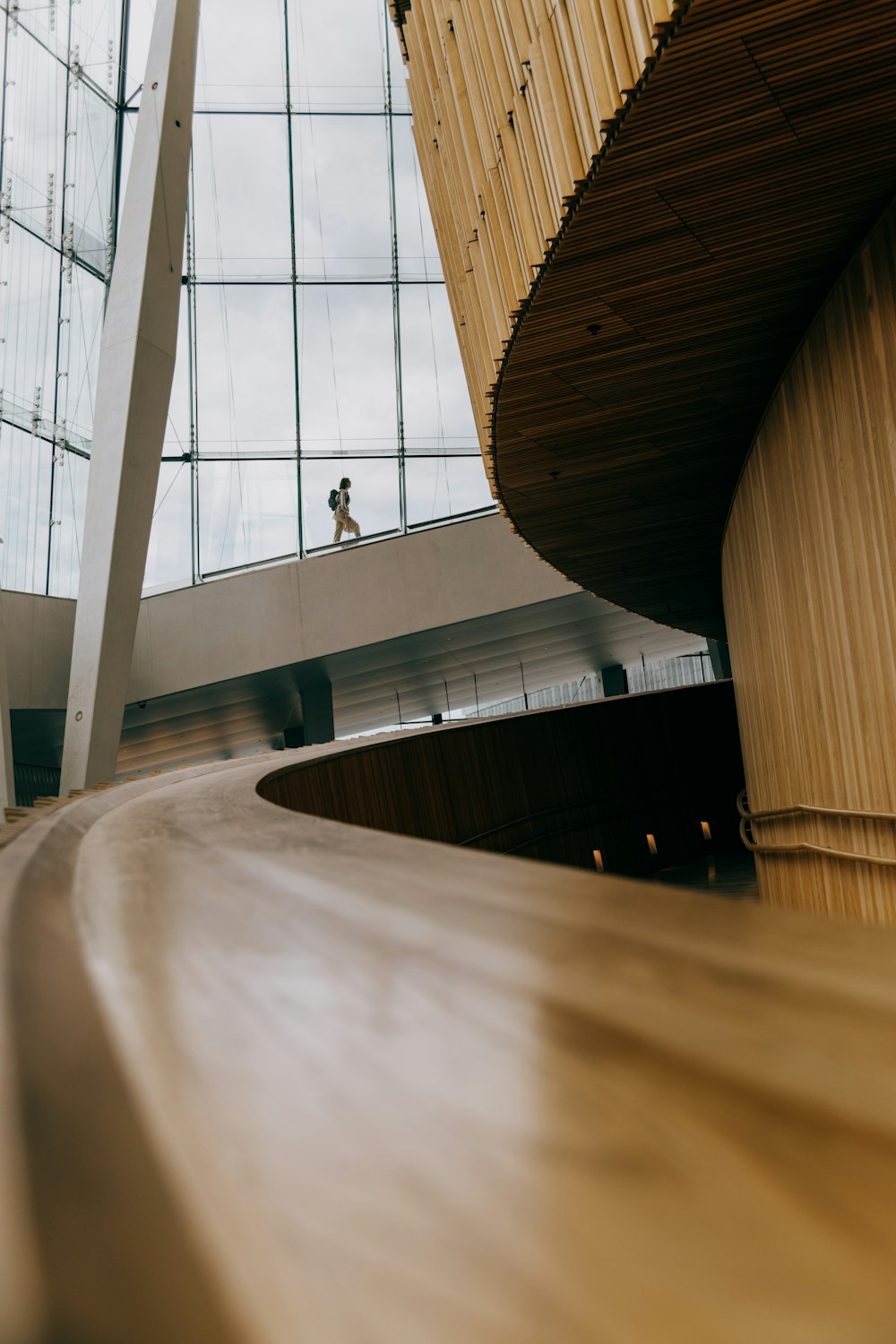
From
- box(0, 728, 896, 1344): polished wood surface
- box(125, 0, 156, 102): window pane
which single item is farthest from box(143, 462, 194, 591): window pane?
box(0, 728, 896, 1344): polished wood surface

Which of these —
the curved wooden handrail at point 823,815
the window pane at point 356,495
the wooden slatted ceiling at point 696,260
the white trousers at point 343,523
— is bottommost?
the curved wooden handrail at point 823,815

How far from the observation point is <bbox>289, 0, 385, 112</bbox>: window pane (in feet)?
78.9

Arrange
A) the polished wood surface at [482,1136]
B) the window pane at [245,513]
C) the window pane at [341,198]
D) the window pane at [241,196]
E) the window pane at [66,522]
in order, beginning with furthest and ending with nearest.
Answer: the window pane at [341,198] < the window pane at [241,196] < the window pane at [245,513] < the window pane at [66,522] < the polished wood surface at [482,1136]

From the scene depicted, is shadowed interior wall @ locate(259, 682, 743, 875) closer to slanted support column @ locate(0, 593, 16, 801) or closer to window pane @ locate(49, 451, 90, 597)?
slanted support column @ locate(0, 593, 16, 801)

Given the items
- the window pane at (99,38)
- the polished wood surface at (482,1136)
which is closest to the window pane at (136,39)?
the window pane at (99,38)

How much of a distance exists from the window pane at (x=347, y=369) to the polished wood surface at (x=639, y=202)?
16.0 m

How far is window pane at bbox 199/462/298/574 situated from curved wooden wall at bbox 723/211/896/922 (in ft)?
47.2

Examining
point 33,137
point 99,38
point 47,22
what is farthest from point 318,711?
point 99,38

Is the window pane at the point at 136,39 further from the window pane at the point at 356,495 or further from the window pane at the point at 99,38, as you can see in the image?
the window pane at the point at 356,495

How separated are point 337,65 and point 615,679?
15.8 metres

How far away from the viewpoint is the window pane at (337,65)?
2406 cm

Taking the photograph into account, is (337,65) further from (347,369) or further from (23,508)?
(23,508)

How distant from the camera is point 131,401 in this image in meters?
13.4

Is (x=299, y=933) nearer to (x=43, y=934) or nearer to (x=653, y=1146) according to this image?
(x=43, y=934)
